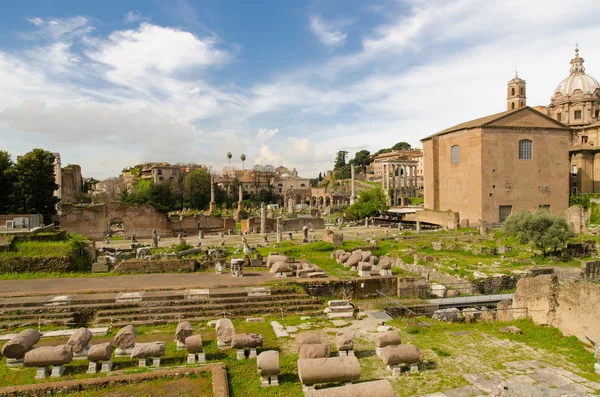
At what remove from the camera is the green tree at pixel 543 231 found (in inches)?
829

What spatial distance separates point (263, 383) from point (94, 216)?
31728 mm

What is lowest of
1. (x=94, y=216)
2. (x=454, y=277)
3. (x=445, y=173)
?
(x=454, y=277)

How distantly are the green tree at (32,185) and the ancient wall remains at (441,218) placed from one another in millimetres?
33087

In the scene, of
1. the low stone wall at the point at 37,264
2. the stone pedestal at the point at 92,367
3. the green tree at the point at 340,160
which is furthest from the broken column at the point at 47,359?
the green tree at the point at 340,160

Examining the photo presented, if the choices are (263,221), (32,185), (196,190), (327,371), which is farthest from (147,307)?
(196,190)

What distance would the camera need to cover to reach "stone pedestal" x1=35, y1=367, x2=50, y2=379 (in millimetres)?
7738

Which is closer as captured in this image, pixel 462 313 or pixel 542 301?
pixel 542 301

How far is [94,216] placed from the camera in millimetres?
34719

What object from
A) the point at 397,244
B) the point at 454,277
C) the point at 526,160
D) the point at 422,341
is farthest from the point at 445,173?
the point at 422,341

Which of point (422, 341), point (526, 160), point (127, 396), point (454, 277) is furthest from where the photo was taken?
point (526, 160)

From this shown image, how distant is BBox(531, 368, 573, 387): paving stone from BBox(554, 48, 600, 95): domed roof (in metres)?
58.2

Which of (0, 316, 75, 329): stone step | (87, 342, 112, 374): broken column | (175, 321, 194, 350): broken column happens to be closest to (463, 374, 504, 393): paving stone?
(175, 321, 194, 350): broken column

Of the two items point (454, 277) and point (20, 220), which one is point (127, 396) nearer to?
point (454, 277)

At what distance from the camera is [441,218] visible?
39781 millimetres
